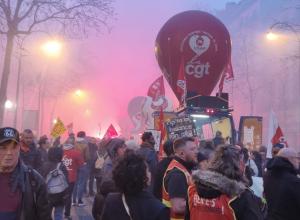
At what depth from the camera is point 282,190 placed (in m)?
5.07

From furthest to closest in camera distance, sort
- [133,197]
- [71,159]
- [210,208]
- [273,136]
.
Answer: [71,159] < [273,136] < [210,208] < [133,197]

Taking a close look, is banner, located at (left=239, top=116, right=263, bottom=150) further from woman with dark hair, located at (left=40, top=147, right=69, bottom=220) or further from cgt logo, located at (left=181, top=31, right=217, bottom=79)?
woman with dark hair, located at (left=40, top=147, right=69, bottom=220)

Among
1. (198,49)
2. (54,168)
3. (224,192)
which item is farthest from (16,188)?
(198,49)

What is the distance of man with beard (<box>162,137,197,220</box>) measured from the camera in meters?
4.89

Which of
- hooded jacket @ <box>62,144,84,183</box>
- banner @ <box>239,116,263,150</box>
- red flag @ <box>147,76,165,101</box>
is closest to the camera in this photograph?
hooded jacket @ <box>62,144,84,183</box>

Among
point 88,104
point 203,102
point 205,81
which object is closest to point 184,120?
point 203,102

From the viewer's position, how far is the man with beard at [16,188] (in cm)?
359

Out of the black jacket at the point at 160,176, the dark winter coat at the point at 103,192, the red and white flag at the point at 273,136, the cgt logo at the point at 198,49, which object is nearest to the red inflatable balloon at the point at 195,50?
the cgt logo at the point at 198,49

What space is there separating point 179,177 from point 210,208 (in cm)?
119

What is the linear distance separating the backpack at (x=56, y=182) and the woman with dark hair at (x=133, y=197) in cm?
473

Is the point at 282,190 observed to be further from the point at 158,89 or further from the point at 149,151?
the point at 158,89

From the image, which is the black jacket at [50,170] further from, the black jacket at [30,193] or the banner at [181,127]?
the black jacket at [30,193]

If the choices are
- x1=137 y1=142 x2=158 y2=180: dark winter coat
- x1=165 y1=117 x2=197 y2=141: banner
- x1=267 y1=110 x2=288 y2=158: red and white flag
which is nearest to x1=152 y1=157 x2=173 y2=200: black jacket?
x1=137 y1=142 x2=158 y2=180: dark winter coat

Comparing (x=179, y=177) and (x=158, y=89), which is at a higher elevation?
(x=158, y=89)
